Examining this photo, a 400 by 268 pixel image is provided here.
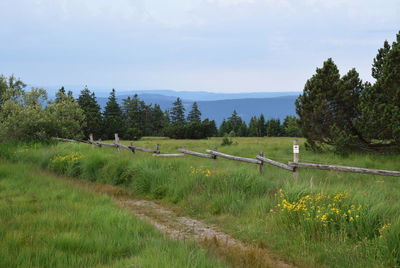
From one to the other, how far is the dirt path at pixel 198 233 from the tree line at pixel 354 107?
32.1 feet

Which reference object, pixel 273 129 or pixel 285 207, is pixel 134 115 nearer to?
pixel 273 129

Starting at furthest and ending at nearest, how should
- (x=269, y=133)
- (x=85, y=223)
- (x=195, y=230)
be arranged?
(x=269, y=133)
(x=195, y=230)
(x=85, y=223)

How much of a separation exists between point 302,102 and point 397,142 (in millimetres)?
5255

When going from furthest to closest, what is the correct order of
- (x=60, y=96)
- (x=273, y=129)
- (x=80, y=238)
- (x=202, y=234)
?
(x=273, y=129) < (x=60, y=96) < (x=202, y=234) < (x=80, y=238)

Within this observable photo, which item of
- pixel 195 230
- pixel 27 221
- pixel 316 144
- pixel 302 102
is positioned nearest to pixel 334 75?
pixel 302 102

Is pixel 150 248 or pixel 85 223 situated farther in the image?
pixel 85 223

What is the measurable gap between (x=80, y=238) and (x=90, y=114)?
160ft

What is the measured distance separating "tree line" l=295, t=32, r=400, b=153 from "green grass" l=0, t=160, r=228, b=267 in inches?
439

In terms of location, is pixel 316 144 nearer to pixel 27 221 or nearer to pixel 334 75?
Result: pixel 334 75

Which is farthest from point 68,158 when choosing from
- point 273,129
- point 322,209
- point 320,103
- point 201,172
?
point 273,129

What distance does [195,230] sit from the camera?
18.6 ft

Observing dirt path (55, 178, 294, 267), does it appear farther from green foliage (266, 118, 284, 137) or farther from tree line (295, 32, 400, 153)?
green foliage (266, 118, 284, 137)

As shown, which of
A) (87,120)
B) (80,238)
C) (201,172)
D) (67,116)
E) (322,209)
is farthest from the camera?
(87,120)

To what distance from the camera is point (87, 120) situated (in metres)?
48.4
